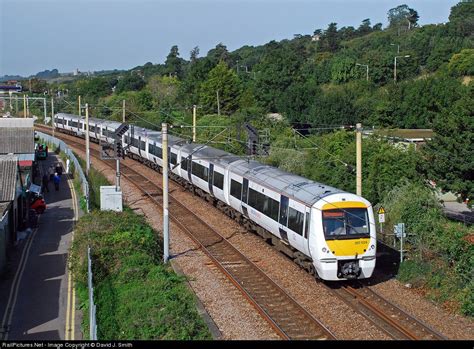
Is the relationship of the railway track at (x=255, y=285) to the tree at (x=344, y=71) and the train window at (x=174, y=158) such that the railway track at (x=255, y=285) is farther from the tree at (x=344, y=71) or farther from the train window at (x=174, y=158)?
the tree at (x=344, y=71)

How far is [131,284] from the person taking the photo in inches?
715

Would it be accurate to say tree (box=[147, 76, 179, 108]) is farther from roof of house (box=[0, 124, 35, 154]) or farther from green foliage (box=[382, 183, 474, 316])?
green foliage (box=[382, 183, 474, 316])

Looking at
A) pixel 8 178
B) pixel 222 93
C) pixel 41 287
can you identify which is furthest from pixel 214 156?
pixel 222 93

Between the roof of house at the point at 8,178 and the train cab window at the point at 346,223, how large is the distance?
42.2ft

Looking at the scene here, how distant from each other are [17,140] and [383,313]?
106 ft

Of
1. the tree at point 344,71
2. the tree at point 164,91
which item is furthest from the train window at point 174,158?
the tree at point 344,71

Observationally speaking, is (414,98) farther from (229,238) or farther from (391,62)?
(229,238)

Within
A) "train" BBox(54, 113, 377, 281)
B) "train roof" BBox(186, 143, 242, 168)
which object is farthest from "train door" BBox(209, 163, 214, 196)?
"train roof" BBox(186, 143, 242, 168)

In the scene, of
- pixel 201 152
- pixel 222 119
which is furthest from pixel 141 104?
pixel 201 152

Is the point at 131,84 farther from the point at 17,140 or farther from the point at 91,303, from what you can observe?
the point at 91,303

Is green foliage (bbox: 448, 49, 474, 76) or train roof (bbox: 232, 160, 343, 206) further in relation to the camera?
green foliage (bbox: 448, 49, 474, 76)

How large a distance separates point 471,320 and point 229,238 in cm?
1046

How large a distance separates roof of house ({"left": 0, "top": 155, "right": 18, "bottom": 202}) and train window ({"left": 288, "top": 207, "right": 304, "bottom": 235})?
1117 cm

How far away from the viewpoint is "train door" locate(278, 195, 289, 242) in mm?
19625
